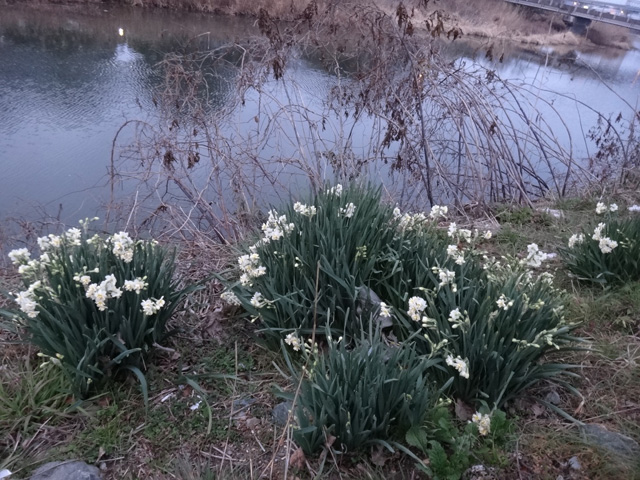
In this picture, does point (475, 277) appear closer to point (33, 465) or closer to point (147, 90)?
point (33, 465)

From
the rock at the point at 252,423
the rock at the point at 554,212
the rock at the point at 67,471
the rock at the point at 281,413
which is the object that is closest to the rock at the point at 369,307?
the rock at the point at 281,413

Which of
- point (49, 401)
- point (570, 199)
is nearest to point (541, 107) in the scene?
point (570, 199)

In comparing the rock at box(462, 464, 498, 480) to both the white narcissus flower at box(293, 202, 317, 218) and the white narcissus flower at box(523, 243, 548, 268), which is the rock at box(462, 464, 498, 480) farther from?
the white narcissus flower at box(293, 202, 317, 218)

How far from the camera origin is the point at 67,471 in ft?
6.54

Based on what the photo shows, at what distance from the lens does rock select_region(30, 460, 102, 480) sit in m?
1.97

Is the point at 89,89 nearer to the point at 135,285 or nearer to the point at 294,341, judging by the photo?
the point at 135,285

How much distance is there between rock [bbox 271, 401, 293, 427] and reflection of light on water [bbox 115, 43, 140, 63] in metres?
10.2

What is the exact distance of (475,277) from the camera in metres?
2.74

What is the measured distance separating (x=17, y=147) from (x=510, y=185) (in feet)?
21.9

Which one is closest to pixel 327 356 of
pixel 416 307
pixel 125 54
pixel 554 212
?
pixel 416 307

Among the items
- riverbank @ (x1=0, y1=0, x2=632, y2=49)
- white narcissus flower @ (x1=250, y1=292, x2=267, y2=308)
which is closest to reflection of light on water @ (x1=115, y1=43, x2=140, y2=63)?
riverbank @ (x1=0, y1=0, x2=632, y2=49)

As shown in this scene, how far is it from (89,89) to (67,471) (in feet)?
28.7

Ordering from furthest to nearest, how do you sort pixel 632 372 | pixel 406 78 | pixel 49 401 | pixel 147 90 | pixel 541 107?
pixel 541 107 < pixel 147 90 < pixel 406 78 < pixel 632 372 < pixel 49 401

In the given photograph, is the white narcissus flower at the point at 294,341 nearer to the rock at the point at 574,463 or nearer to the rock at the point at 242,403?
A: the rock at the point at 242,403
